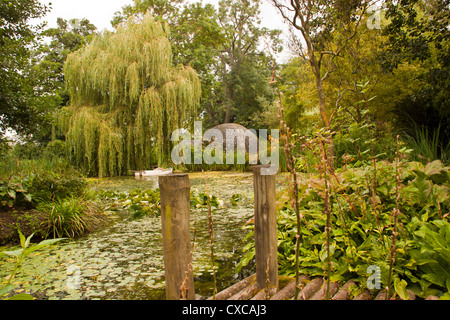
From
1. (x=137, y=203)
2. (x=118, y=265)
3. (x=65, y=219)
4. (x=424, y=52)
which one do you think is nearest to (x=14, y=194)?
(x=65, y=219)

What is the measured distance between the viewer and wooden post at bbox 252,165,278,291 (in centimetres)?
184

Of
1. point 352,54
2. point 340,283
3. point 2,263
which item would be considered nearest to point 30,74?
point 2,263

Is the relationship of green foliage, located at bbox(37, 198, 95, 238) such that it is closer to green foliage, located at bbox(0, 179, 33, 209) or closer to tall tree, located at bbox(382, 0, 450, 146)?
green foliage, located at bbox(0, 179, 33, 209)

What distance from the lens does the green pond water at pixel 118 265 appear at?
2189 millimetres

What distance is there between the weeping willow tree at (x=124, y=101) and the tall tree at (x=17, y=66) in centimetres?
417

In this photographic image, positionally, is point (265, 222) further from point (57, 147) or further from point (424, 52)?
point (57, 147)

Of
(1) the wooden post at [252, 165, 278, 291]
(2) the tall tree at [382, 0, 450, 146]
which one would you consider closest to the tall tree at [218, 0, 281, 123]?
(2) the tall tree at [382, 0, 450, 146]

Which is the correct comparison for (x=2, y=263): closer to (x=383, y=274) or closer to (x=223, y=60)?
(x=383, y=274)

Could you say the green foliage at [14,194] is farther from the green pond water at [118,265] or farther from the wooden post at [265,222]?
the wooden post at [265,222]

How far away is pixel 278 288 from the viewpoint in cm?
194

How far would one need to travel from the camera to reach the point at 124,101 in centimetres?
1001

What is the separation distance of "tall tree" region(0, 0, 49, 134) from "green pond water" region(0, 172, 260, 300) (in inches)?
103

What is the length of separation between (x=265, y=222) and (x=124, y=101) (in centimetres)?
921
